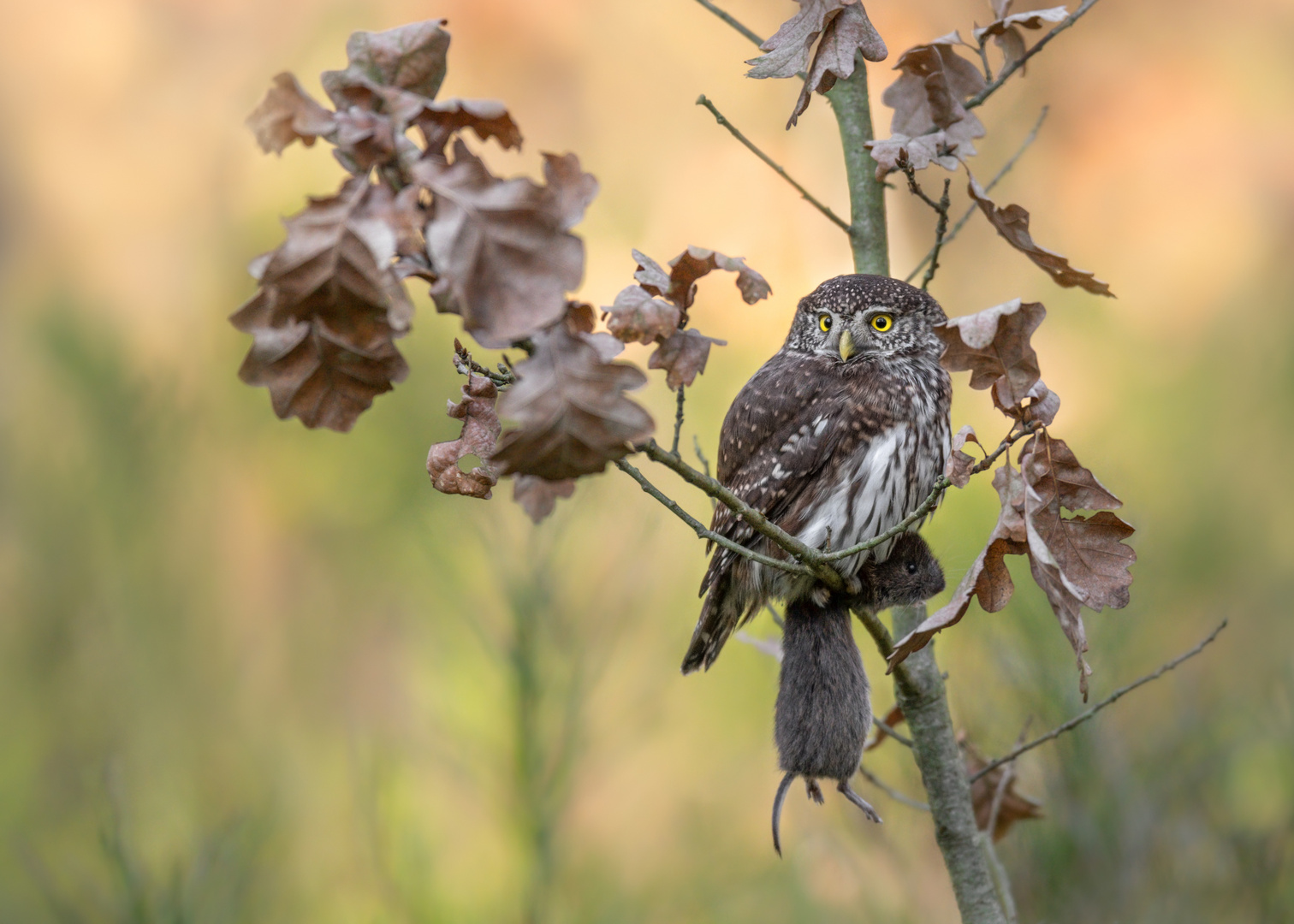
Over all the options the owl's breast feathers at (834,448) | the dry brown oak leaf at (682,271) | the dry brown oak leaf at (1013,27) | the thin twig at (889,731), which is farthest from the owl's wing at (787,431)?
the dry brown oak leaf at (682,271)

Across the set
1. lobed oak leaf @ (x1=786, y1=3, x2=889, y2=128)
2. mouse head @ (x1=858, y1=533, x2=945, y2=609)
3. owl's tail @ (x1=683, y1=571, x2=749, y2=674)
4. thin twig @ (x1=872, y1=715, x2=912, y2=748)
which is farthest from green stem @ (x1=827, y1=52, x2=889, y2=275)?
thin twig @ (x1=872, y1=715, x2=912, y2=748)

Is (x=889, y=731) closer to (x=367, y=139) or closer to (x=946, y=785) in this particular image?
(x=946, y=785)

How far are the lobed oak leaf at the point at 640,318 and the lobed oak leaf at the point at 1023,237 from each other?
0.32 meters

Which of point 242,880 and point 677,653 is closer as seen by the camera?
point 242,880

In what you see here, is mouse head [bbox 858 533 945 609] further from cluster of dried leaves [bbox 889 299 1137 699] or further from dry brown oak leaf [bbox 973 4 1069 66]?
dry brown oak leaf [bbox 973 4 1069 66]

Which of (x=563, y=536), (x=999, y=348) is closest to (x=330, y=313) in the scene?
(x=999, y=348)

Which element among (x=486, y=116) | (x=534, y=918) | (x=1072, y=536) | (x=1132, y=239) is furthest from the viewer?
(x=1132, y=239)

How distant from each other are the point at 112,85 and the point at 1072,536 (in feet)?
18.0

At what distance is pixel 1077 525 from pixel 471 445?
54cm

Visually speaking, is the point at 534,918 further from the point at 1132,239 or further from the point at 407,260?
the point at 1132,239

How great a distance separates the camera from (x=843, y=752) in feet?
4.57

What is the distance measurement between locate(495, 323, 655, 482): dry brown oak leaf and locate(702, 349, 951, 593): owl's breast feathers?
0.89 meters

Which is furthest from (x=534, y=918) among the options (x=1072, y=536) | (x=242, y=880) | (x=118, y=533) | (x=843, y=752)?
(x=118, y=533)

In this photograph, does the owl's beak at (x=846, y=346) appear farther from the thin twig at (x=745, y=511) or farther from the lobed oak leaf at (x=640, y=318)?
the lobed oak leaf at (x=640, y=318)
